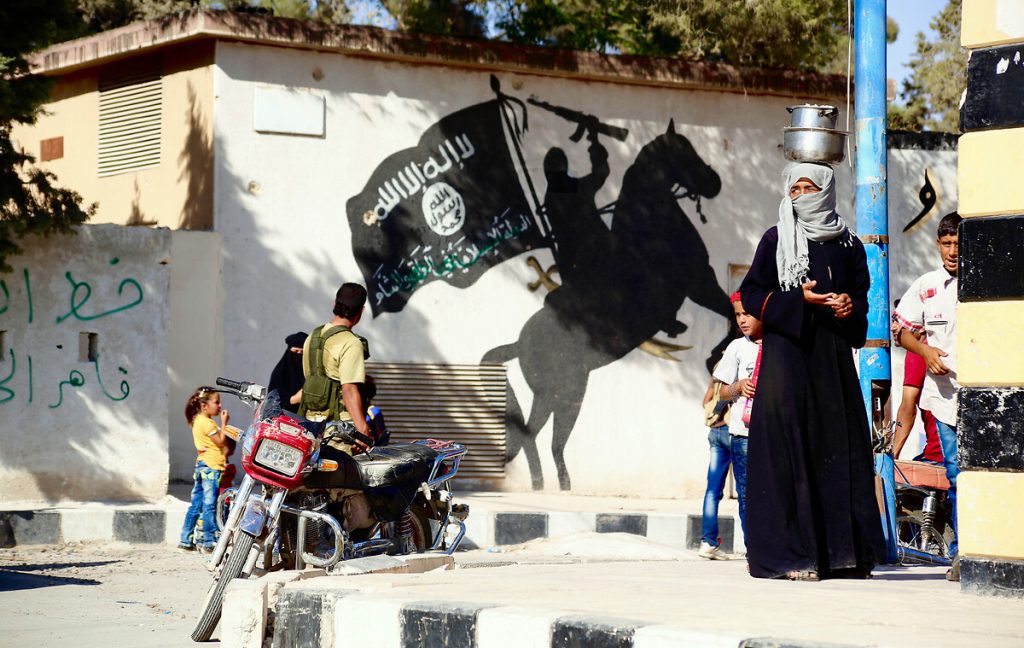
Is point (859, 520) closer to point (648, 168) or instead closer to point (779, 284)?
point (779, 284)

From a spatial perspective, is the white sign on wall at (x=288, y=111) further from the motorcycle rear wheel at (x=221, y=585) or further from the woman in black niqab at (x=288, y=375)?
the motorcycle rear wheel at (x=221, y=585)

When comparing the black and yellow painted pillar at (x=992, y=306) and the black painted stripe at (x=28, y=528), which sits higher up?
the black and yellow painted pillar at (x=992, y=306)

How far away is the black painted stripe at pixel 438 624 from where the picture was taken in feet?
15.3

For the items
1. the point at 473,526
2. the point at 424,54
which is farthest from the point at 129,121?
the point at 473,526

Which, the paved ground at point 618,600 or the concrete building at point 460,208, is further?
the concrete building at point 460,208

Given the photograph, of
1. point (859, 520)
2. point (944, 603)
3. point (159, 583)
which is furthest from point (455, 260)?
point (944, 603)

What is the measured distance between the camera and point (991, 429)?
5.12 m

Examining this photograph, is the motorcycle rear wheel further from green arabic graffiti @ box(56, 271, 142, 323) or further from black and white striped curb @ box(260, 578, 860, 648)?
green arabic graffiti @ box(56, 271, 142, 323)

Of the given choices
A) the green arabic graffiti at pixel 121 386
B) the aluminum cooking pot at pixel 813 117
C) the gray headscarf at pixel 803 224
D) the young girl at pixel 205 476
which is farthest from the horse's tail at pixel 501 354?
the gray headscarf at pixel 803 224

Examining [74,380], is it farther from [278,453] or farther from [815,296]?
[815,296]

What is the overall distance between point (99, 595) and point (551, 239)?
677 cm

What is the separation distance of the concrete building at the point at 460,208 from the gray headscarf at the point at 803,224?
726cm

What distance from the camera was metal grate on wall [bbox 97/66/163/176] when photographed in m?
13.3

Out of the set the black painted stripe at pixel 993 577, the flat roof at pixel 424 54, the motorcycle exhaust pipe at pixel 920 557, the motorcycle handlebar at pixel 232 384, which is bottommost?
the motorcycle exhaust pipe at pixel 920 557
